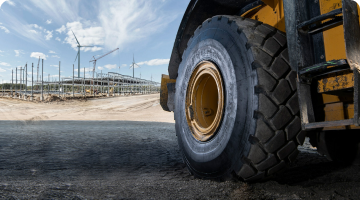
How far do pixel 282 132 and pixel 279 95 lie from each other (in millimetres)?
223

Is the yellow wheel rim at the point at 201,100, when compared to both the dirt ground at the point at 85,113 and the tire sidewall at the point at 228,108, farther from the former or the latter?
the dirt ground at the point at 85,113

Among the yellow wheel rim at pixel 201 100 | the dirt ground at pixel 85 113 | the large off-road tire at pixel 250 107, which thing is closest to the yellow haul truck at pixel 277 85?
the large off-road tire at pixel 250 107

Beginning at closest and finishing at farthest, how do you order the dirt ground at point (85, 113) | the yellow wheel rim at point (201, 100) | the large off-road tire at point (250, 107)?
the large off-road tire at point (250, 107) < the yellow wheel rim at point (201, 100) < the dirt ground at point (85, 113)

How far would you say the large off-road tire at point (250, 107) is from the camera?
138cm

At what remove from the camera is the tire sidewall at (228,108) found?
1.45 metres

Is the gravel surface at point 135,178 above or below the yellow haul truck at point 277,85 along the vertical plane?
below

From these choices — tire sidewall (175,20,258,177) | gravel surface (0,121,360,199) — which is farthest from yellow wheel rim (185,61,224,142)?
gravel surface (0,121,360,199)

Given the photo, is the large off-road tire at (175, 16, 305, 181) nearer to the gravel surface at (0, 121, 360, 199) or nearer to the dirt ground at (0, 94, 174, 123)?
the gravel surface at (0, 121, 360, 199)

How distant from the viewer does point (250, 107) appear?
4.67 ft

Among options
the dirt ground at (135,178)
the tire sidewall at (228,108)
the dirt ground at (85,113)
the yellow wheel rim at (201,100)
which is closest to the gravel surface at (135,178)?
the dirt ground at (135,178)

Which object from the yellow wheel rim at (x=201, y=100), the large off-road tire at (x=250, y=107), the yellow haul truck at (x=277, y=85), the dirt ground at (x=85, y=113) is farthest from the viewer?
the dirt ground at (x=85, y=113)

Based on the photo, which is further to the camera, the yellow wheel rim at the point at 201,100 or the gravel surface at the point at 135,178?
the yellow wheel rim at the point at 201,100

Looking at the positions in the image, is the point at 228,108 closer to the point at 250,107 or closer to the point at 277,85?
the point at 250,107

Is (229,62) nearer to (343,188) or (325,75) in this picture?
(325,75)
